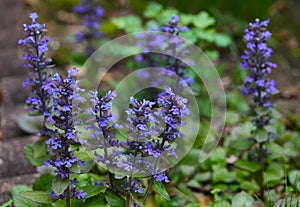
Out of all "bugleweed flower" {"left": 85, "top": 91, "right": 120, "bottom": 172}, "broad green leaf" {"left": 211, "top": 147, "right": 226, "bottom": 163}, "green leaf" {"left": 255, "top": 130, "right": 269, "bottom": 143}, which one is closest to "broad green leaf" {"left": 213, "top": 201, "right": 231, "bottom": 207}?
"green leaf" {"left": 255, "top": 130, "right": 269, "bottom": 143}

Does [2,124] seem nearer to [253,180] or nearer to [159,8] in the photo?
[159,8]

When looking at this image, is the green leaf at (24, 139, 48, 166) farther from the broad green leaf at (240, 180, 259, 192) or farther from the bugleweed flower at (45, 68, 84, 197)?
the broad green leaf at (240, 180, 259, 192)

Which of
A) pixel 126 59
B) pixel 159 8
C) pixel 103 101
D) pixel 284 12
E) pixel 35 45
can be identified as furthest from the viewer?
pixel 284 12

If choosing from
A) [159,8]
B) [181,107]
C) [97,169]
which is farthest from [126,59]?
[181,107]

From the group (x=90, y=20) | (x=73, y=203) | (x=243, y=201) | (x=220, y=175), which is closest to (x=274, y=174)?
(x=220, y=175)

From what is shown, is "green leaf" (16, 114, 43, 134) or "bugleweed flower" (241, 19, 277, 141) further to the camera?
"green leaf" (16, 114, 43, 134)

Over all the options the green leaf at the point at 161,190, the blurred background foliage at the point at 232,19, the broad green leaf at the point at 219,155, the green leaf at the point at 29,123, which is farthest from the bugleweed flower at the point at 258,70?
the green leaf at the point at 29,123
